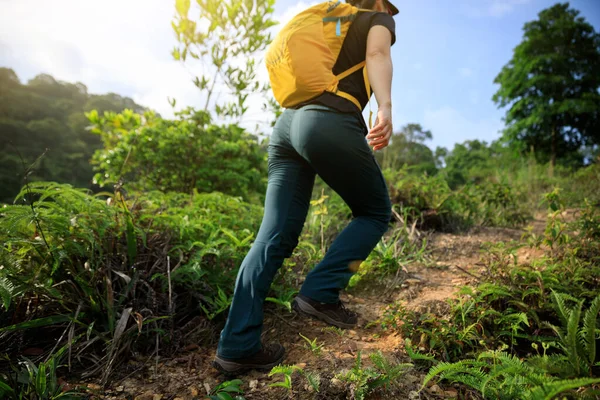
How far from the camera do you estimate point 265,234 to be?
54.0 inches

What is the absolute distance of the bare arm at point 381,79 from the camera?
1324 millimetres

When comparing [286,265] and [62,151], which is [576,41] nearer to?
[286,265]

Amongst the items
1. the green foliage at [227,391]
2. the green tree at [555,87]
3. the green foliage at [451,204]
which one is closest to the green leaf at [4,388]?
the green foliage at [227,391]

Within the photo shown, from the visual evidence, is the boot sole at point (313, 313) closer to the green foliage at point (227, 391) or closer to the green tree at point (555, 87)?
the green foliage at point (227, 391)

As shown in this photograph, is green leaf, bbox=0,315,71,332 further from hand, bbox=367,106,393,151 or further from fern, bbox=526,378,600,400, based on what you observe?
fern, bbox=526,378,600,400

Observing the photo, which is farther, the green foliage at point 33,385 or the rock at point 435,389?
the rock at point 435,389

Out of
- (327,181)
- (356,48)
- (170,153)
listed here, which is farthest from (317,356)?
(170,153)

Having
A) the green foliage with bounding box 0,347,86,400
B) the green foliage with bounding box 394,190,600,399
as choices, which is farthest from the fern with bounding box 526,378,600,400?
the green foliage with bounding box 0,347,86,400

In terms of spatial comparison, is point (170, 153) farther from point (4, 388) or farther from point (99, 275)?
point (4, 388)

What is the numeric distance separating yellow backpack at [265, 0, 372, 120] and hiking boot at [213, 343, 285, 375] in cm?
113

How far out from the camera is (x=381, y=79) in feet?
4.36

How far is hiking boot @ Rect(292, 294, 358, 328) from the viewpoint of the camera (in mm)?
1562

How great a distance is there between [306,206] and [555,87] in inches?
791

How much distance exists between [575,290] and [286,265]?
5.11ft
